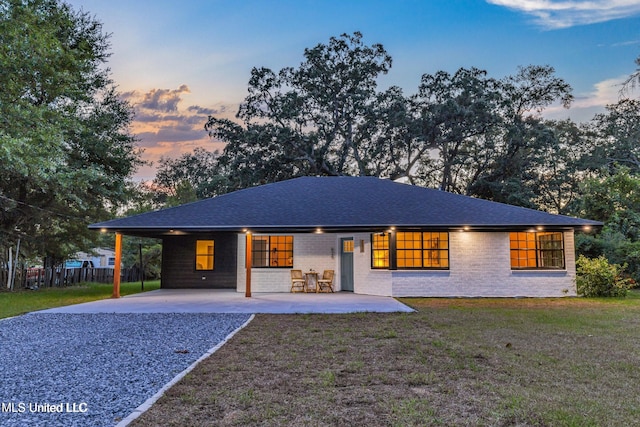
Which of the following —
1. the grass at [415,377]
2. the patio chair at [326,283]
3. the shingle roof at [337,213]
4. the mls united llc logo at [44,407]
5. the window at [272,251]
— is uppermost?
the shingle roof at [337,213]

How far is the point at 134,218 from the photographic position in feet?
41.2

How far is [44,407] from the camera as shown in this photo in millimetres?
3430

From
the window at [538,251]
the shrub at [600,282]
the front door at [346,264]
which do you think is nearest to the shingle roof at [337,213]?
the window at [538,251]

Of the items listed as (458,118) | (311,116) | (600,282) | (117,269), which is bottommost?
(600,282)

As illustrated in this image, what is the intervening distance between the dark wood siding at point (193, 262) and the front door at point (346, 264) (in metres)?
4.46

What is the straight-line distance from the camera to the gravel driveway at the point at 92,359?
11.1ft

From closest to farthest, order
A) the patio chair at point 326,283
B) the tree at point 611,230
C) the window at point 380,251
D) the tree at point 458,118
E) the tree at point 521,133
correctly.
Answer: the window at point 380,251 < the patio chair at point 326,283 < the tree at point 611,230 < the tree at point 458,118 < the tree at point 521,133

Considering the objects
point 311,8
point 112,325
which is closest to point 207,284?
point 112,325

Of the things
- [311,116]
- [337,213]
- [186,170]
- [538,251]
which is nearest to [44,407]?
[337,213]

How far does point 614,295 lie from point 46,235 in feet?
70.0

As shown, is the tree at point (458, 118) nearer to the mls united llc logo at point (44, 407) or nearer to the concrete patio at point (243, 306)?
the concrete patio at point (243, 306)

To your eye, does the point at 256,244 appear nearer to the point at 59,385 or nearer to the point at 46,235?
the point at 46,235

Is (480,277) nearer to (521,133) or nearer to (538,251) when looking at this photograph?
(538,251)

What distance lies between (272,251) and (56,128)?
25.7 feet
